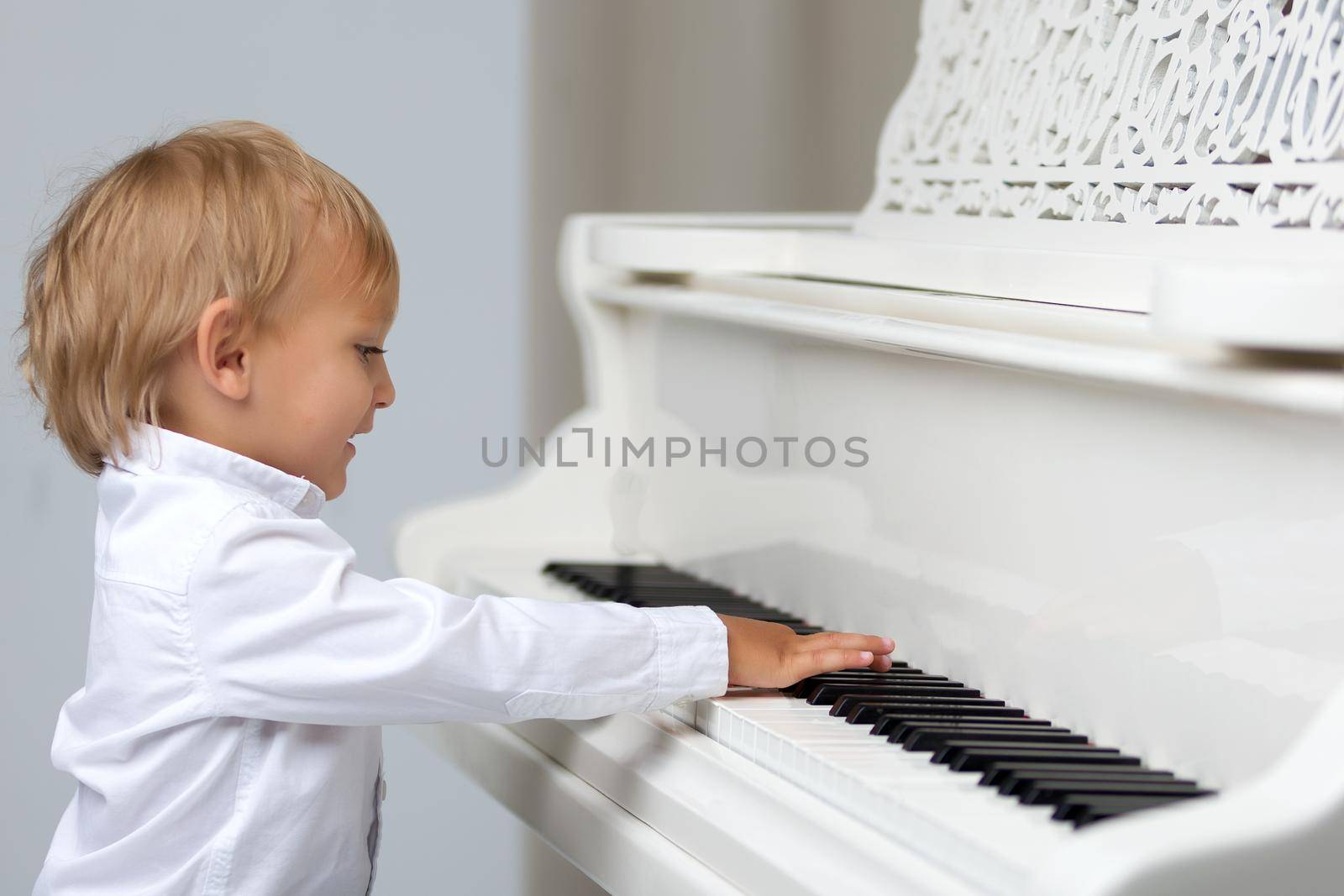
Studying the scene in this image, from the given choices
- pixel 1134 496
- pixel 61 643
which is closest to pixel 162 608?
pixel 1134 496

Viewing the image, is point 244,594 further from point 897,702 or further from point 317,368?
point 897,702

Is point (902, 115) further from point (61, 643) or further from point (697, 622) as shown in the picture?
point (61, 643)

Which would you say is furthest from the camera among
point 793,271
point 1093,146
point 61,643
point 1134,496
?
point 61,643

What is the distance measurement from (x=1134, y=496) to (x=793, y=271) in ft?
2.08

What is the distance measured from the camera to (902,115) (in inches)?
71.9

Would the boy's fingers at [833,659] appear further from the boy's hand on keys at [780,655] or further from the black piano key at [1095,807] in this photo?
the black piano key at [1095,807]

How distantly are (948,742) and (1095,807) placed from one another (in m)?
0.16

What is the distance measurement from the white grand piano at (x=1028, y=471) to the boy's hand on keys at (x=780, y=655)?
1.0 inches

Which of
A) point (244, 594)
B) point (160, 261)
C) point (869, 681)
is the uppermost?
point (160, 261)

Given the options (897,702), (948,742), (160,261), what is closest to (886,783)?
A: (948,742)

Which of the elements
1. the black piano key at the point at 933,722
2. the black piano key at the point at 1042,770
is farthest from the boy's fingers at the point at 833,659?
the black piano key at the point at 1042,770

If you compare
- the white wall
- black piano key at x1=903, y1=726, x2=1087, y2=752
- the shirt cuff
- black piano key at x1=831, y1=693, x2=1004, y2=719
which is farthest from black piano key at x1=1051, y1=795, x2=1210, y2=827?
the white wall

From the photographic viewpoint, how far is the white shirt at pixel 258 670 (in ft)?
3.90

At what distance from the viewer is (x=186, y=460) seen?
4.11ft
